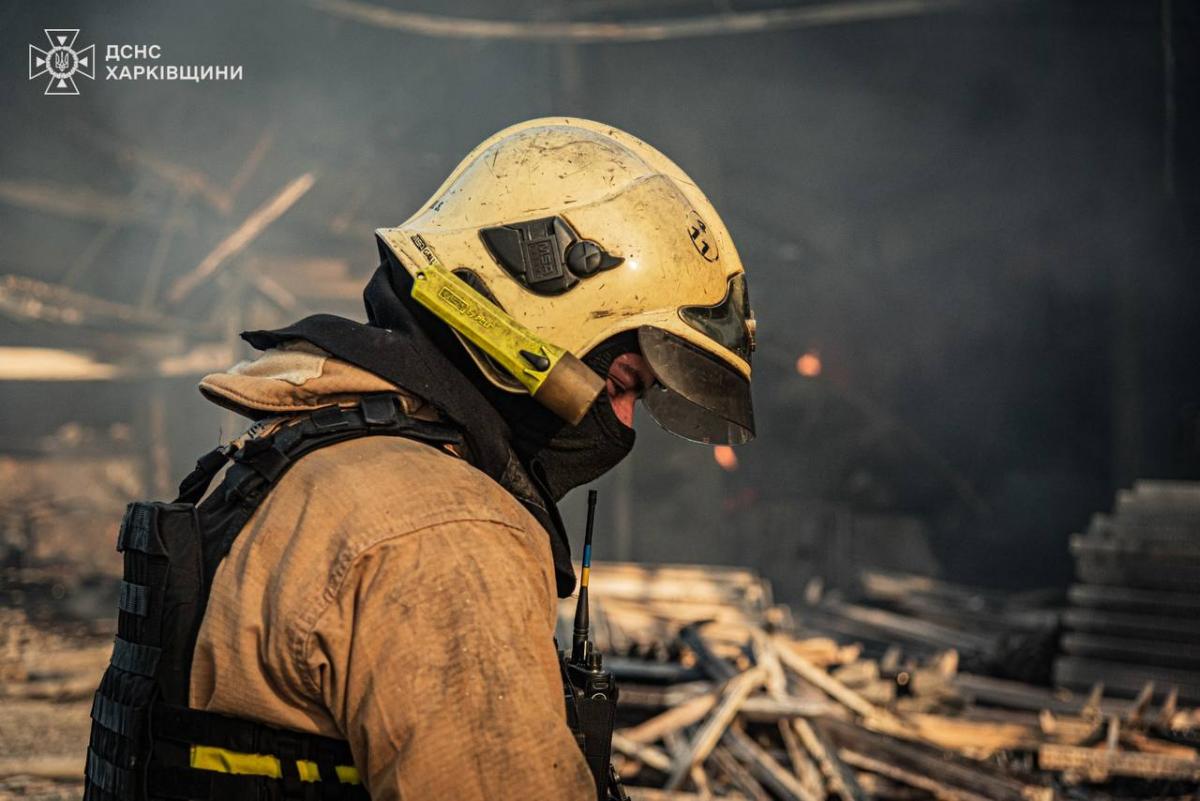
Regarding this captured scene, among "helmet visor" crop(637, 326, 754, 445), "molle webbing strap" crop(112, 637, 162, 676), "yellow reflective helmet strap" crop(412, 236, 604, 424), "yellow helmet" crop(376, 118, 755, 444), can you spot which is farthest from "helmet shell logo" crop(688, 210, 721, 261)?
"molle webbing strap" crop(112, 637, 162, 676)

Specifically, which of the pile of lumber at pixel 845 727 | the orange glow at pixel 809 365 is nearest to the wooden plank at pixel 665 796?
the pile of lumber at pixel 845 727

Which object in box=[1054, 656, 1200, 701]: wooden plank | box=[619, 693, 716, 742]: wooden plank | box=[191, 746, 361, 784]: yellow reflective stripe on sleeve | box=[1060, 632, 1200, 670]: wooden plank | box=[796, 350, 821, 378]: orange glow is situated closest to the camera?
box=[191, 746, 361, 784]: yellow reflective stripe on sleeve

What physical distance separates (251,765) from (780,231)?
45.8 ft

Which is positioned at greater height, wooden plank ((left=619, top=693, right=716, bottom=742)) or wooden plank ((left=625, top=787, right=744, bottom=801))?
wooden plank ((left=619, top=693, right=716, bottom=742))

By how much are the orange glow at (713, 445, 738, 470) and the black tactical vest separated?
1338 centimetres

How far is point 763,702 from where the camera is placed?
22.3ft

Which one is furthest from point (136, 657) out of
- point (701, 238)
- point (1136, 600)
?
point (1136, 600)

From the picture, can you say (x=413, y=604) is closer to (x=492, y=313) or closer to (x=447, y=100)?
(x=492, y=313)

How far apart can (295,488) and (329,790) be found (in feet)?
1.44

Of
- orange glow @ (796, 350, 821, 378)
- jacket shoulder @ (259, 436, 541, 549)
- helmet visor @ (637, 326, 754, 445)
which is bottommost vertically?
jacket shoulder @ (259, 436, 541, 549)

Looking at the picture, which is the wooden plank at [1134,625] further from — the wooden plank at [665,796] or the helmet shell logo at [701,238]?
the helmet shell logo at [701,238]

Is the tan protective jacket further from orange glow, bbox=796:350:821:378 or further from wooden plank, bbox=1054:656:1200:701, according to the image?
orange glow, bbox=796:350:821:378

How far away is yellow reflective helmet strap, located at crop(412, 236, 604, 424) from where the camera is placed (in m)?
1.99

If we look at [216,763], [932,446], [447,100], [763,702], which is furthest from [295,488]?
[932,446]
